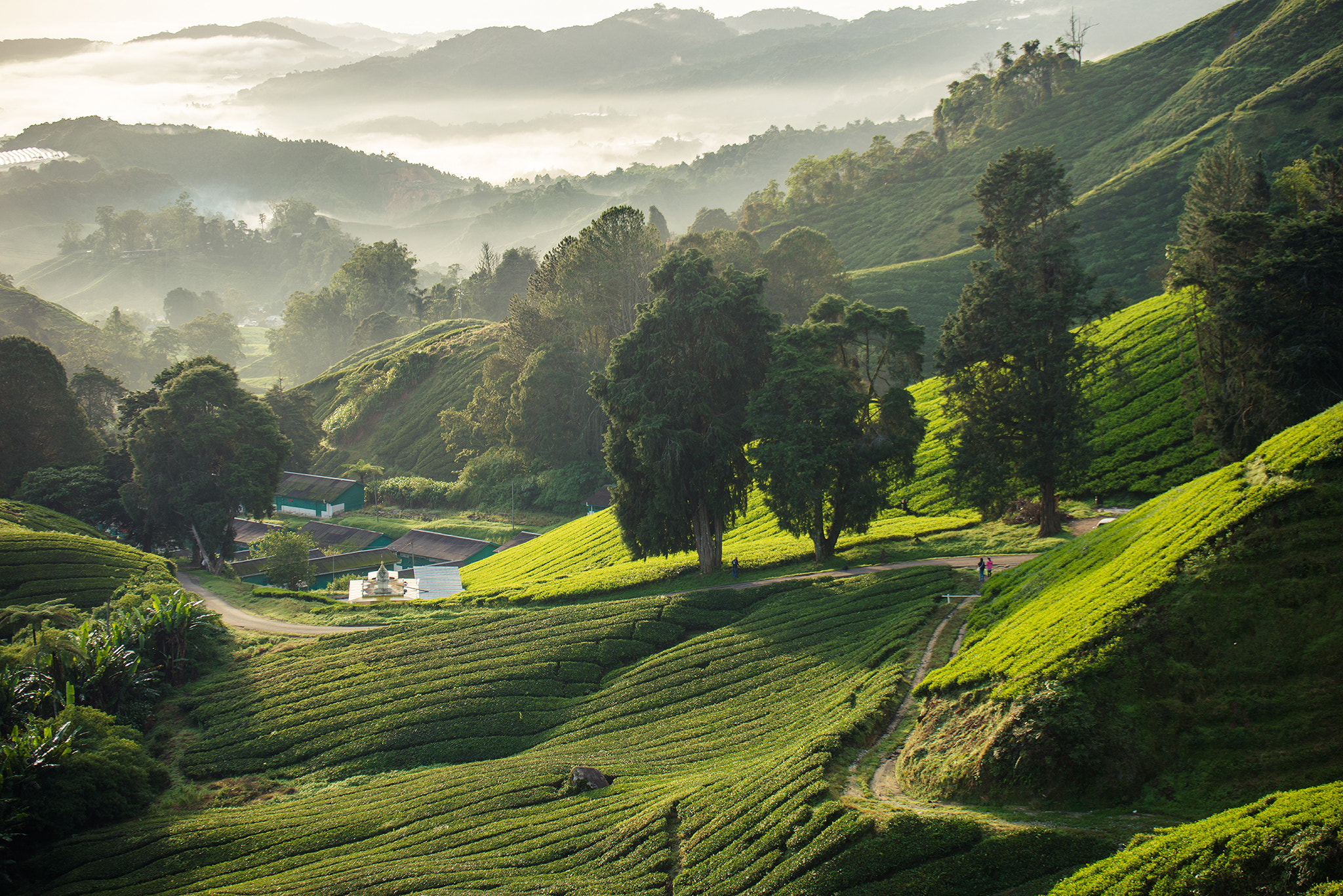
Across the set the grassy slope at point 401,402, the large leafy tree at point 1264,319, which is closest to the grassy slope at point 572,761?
the large leafy tree at point 1264,319

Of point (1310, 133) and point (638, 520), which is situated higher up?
point (1310, 133)

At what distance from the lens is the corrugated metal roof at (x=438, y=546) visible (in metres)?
72.7

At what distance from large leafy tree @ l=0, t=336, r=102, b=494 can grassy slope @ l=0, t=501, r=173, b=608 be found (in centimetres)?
1989

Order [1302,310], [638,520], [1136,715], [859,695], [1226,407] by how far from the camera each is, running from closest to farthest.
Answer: [1136,715], [859,695], [1302,310], [1226,407], [638,520]

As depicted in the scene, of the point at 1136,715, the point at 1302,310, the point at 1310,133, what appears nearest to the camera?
the point at 1136,715

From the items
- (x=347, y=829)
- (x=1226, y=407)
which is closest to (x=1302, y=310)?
(x=1226, y=407)

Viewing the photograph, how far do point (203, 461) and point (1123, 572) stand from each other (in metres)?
63.9

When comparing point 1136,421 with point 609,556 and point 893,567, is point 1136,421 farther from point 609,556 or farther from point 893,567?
point 609,556

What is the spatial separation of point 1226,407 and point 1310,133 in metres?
69.2

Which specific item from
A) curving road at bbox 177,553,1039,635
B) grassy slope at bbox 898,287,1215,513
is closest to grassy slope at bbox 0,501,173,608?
curving road at bbox 177,553,1039,635

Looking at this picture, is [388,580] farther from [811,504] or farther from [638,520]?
[811,504]

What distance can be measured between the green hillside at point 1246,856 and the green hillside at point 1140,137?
61.0 metres

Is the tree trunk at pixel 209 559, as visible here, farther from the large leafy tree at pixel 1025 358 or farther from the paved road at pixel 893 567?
the large leafy tree at pixel 1025 358

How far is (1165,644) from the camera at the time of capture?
18.2 meters
